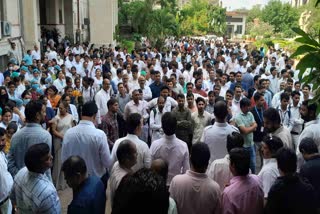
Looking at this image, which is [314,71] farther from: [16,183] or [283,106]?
[283,106]

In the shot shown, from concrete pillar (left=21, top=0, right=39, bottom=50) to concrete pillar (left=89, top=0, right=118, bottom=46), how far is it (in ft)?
26.0

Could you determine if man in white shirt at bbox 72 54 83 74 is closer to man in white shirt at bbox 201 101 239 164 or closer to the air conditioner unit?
the air conditioner unit

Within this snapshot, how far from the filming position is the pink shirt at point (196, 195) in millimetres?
3756

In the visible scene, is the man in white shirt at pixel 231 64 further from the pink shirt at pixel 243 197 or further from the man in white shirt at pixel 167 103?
the pink shirt at pixel 243 197

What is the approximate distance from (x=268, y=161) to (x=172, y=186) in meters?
1.08

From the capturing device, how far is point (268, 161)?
14.2 ft

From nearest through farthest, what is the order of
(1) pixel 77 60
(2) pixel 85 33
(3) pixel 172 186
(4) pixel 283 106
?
(3) pixel 172 186 → (4) pixel 283 106 → (1) pixel 77 60 → (2) pixel 85 33

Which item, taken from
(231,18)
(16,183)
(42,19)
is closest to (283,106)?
(16,183)

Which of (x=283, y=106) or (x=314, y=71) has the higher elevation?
(x=314, y=71)

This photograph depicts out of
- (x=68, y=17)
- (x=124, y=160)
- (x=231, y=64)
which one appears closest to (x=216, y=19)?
(x=68, y=17)

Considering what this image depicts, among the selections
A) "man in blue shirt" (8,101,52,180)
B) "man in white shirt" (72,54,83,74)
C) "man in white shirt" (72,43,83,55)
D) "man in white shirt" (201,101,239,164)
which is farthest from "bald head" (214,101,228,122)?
"man in white shirt" (72,43,83,55)

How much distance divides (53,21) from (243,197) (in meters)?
25.9

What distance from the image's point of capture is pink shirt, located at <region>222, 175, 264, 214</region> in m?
3.72

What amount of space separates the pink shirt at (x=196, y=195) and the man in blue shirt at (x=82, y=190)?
68 centimetres
